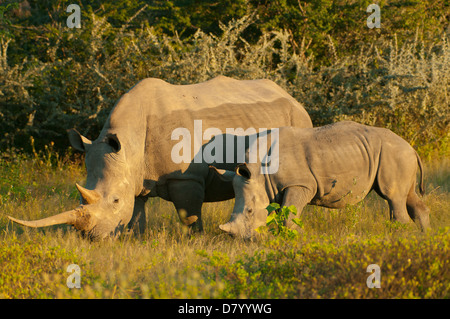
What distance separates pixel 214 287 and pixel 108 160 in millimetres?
2112

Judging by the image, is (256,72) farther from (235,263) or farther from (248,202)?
(235,263)

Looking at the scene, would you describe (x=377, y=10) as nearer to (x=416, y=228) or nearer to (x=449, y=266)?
(x=416, y=228)

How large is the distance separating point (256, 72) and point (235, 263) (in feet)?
22.4

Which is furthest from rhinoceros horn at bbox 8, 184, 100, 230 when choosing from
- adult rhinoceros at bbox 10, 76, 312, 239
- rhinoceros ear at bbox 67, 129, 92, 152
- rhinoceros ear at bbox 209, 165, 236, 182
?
rhinoceros ear at bbox 209, 165, 236, 182

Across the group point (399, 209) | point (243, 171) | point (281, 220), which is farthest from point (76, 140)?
point (399, 209)

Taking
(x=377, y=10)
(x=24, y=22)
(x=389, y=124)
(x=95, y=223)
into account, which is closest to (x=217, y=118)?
(x=95, y=223)

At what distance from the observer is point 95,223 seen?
6141mm

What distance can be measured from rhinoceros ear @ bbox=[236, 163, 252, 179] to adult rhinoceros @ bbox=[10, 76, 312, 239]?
2.00 feet

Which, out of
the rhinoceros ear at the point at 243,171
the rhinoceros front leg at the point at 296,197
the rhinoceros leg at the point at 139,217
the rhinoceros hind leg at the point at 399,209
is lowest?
the rhinoceros leg at the point at 139,217

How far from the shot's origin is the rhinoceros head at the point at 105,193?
19.9ft

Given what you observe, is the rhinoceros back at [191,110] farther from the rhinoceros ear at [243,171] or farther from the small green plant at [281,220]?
the small green plant at [281,220]

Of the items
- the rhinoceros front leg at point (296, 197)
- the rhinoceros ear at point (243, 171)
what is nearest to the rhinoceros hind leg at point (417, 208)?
the rhinoceros front leg at point (296, 197)

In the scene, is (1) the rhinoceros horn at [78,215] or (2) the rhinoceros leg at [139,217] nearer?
(1) the rhinoceros horn at [78,215]

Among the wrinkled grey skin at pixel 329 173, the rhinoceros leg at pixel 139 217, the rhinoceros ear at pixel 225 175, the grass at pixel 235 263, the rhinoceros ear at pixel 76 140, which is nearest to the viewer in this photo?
the grass at pixel 235 263
